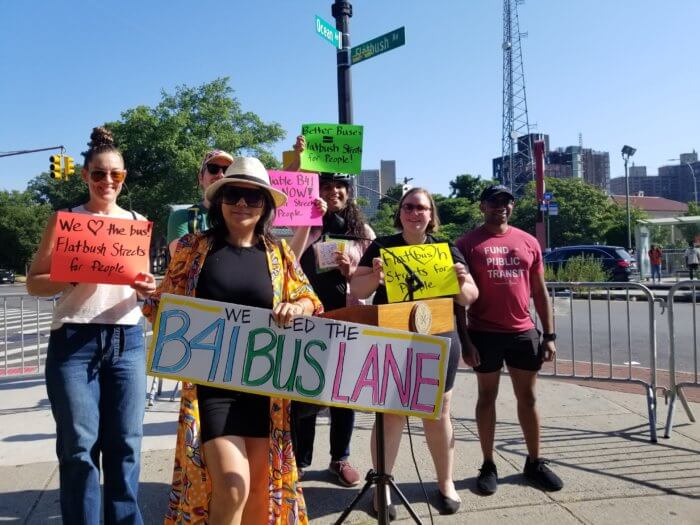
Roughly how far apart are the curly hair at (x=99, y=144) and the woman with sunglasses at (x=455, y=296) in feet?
4.72

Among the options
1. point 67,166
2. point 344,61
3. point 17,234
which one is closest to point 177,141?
point 67,166

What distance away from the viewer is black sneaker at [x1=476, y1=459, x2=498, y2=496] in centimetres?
352

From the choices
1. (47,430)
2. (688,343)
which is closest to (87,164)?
(47,430)

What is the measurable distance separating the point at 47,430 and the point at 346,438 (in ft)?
9.57

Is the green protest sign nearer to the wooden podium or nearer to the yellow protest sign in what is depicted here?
the yellow protest sign

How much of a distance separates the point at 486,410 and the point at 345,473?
1.05 m

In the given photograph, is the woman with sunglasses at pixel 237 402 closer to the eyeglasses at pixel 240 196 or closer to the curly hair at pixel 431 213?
the eyeglasses at pixel 240 196

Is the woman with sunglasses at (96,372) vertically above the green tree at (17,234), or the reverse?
the green tree at (17,234)

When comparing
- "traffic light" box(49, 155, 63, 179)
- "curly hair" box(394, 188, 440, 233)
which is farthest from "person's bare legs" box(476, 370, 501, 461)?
"traffic light" box(49, 155, 63, 179)

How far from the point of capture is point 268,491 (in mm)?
2502

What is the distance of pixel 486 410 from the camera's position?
3.70 meters

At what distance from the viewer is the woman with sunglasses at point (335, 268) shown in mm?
3656

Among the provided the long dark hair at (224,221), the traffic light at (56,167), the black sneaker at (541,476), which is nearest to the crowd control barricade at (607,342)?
the black sneaker at (541,476)

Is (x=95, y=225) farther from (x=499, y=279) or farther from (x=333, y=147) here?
(x=499, y=279)
